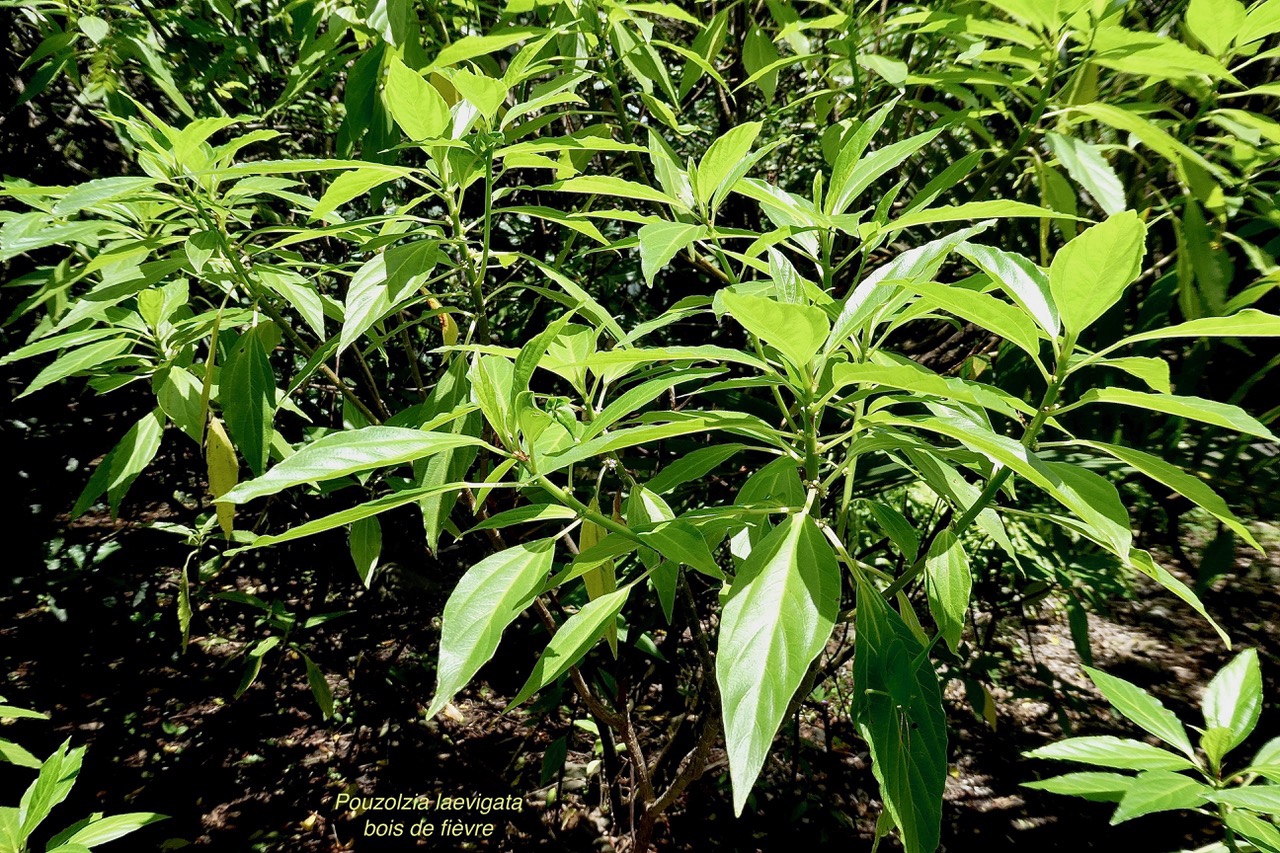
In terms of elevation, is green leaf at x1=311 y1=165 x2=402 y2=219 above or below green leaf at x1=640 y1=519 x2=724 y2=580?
above

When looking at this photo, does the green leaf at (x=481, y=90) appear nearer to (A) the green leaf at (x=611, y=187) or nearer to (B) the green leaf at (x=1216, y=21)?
(A) the green leaf at (x=611, y=187)

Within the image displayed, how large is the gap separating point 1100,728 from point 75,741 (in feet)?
12.5

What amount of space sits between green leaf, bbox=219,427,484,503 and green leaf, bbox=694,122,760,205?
433 mm

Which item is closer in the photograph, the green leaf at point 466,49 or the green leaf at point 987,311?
the green leaf at point 987,311

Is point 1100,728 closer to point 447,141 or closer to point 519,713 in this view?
point 519,713

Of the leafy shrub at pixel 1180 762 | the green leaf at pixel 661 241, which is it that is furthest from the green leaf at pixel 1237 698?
the green leaf at pixel 661 241

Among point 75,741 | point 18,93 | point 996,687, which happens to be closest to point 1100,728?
point 996,687

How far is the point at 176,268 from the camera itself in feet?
3.52

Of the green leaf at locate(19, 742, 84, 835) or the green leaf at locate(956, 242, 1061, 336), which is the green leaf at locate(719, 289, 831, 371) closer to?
the green leaf at locate(956, 242, 1061, 336)

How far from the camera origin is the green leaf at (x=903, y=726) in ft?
1.99

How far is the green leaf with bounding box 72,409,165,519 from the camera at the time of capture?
124 cm

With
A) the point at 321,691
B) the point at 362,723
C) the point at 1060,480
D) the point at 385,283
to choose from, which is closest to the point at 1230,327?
the point at 1060,480

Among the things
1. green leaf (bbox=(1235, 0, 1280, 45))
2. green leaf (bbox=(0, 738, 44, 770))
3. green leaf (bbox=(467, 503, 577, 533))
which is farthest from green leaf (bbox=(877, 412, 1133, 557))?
green leaf (bbox=(0, 738, 44, 770))

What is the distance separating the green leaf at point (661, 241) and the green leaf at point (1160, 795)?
81 cm
